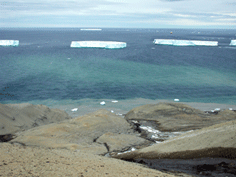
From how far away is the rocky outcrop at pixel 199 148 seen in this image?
671cm

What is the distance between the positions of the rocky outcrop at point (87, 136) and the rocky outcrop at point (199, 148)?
188 cm

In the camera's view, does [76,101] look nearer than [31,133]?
No

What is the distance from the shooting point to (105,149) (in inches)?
380

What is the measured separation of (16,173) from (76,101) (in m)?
18.4

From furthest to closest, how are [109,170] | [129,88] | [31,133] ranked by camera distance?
[129,88] → [31,133] → [109,170]

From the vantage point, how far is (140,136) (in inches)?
489

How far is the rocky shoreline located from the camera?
6867 millimetres

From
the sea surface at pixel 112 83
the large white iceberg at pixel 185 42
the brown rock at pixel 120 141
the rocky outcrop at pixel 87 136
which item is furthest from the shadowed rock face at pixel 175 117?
the large white iceberg at pixel 185 42

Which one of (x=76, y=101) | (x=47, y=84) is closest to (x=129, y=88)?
(x=76, y=101)

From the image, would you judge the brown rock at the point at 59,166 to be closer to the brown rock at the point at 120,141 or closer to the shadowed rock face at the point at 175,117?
the brown rock at the point at 120,141

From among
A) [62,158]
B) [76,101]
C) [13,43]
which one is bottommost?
[76,101]

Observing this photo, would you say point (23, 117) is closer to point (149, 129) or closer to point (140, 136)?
point (140, 136)

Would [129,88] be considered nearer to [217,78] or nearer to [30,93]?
[30,93]

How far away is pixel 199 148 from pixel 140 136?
549cm
